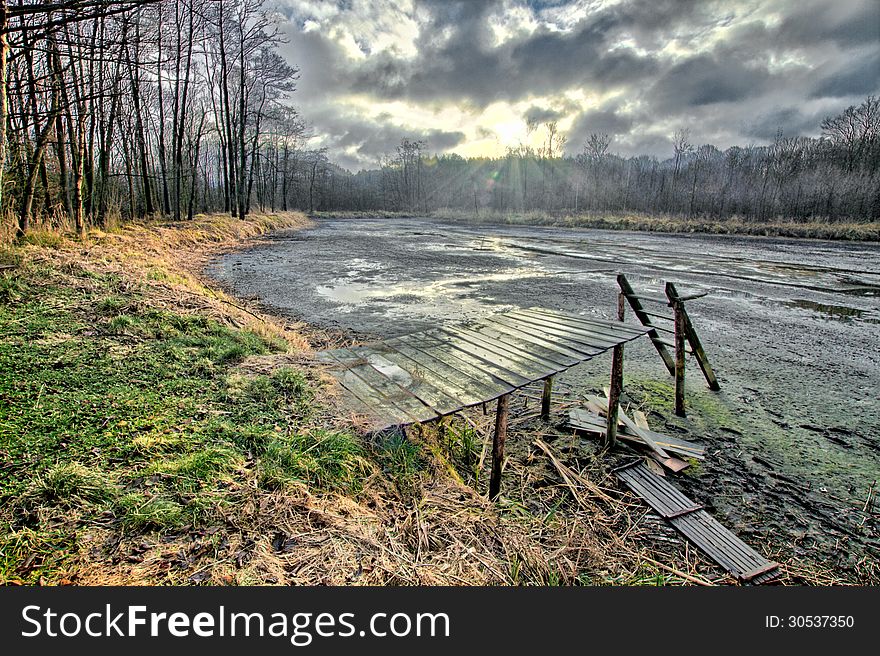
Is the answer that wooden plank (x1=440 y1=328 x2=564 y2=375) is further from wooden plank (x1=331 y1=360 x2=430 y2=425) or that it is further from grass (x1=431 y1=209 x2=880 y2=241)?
grass (x1=431 y1=209 x2=880 y2=241)

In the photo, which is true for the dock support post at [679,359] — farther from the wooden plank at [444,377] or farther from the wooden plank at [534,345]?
the wooden plank at [444,377]

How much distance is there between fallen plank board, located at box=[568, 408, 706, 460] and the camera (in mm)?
3645

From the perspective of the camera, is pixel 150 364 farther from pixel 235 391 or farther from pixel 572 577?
pixel 572 577

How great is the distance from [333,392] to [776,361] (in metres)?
5.78

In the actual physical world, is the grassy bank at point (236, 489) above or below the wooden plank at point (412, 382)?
below

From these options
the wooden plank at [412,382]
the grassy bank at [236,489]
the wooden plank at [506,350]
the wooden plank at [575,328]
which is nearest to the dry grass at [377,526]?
the grassy bank at [236,489]

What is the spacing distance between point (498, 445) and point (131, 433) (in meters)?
2.32

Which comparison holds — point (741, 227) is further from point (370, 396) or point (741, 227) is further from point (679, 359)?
point (370, 396)

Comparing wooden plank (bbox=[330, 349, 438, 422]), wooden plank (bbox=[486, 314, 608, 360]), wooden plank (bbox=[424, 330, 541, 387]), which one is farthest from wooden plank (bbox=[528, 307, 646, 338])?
wooden plank (bbox=[330, 349, 438, 422])

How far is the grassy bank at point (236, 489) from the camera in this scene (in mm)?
1910

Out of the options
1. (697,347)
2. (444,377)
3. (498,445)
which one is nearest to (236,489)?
(444,377)

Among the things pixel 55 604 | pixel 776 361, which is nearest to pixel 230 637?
pixel 55 604

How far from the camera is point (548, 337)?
3.76 metres

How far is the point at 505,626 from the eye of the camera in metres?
1.66
